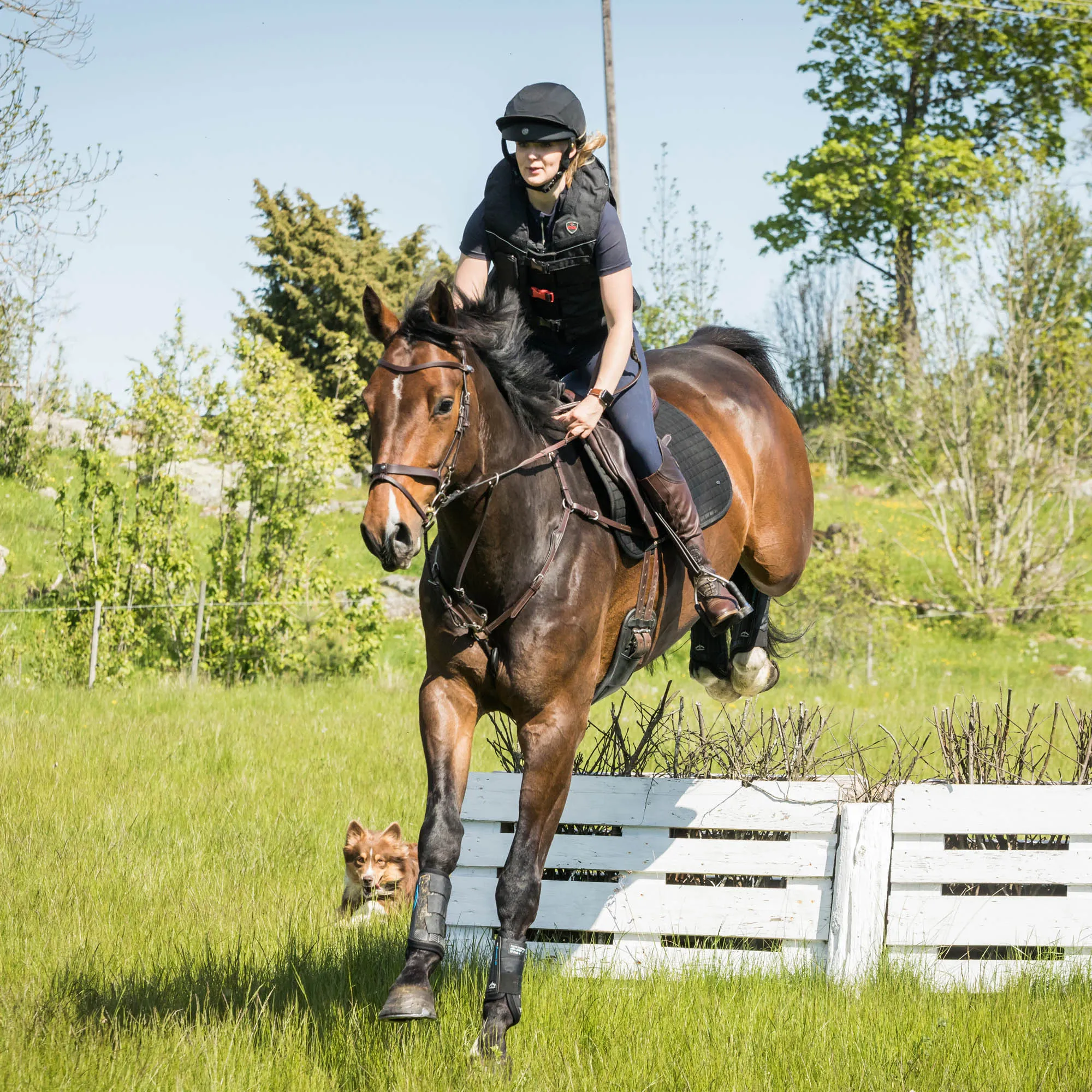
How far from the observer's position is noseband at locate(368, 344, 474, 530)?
3416mm

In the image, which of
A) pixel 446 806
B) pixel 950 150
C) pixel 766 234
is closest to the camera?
pixel 446 806

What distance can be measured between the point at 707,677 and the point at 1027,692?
366 inches

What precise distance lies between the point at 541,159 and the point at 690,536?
5.75 feet

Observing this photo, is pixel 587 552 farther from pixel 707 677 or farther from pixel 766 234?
pixel 766 234

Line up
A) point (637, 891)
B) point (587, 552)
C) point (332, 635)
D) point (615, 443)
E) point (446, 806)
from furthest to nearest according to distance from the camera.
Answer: point (332, 635)
point (637, 891)
point (615, 443)
point (587, 552)
point (446, 806)

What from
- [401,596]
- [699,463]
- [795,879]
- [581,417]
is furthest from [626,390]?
[401,596]

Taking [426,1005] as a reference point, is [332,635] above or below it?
below

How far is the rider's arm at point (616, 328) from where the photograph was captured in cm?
444

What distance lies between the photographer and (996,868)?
4938 mm

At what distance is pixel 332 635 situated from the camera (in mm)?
14078

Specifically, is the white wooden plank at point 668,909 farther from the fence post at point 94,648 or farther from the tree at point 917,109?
the tree at point 917,109

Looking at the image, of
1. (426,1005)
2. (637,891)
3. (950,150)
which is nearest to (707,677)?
(637,891)

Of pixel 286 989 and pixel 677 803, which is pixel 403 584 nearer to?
pixel 677 803

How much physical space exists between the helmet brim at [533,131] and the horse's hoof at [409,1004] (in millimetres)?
3069
